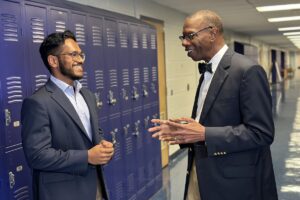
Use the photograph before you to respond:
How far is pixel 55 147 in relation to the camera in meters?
2.06

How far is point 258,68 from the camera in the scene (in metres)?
1.75

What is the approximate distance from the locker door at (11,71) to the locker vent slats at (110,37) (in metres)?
1.24

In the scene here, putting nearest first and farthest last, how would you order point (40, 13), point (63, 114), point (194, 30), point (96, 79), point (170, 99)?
point (194, 30), point (63, 114), point (40, 13), point (96, 79), point (170, 99)

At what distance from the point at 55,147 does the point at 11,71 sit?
0.57 meters

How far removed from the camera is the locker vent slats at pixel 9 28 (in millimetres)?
2256

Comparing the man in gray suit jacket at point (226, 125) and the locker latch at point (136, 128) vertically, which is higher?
the man in gray suit jacket at point (226, 125)

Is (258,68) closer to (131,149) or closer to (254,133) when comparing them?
(254,133)

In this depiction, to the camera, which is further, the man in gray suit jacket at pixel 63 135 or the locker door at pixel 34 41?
the locker door at pixel 34 41

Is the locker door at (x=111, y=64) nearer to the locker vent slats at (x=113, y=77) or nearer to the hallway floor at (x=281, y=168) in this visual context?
the locker vent slats at (x=113, y=77)

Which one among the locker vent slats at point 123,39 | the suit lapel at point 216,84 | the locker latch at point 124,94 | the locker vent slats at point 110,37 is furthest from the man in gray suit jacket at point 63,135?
the locker vent slats at point 123,39

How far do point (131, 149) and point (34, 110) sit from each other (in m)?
2.06

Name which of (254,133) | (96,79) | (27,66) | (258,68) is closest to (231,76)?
(258,68)

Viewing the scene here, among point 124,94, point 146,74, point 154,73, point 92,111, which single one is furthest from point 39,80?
point 154,73

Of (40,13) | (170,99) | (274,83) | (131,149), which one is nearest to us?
(40,13)
